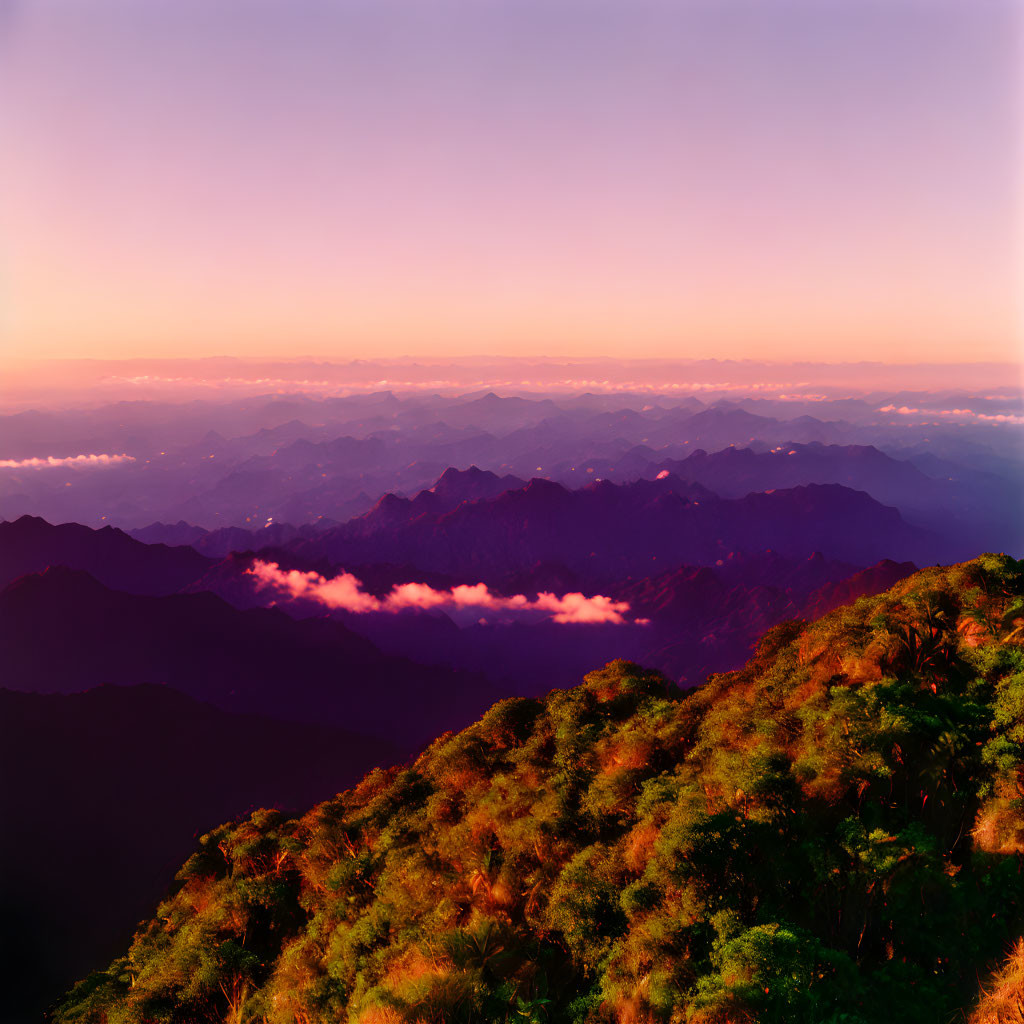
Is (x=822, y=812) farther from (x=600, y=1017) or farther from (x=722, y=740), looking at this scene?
(x=600, y=1017)

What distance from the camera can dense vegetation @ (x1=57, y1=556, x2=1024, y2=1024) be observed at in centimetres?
1620

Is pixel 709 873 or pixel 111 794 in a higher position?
pixel 709 873

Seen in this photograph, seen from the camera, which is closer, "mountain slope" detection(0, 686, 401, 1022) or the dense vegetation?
the dense vegetation

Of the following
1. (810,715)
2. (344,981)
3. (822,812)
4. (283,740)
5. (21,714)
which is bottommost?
(283,740)

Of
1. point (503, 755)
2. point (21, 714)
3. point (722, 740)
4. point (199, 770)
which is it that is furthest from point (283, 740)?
point (722, 740)

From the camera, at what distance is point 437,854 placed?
2805 centimetres

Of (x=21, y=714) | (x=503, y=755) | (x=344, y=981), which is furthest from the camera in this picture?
(x=21, y=714)

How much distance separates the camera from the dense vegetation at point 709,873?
53.2 feet

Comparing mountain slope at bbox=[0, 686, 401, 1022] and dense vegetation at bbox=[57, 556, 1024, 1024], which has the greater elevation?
dense vegetation at bbox=[57, 556, 1024, 1024]

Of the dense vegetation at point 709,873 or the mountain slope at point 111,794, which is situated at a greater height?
the dense vegetation at point 709,873

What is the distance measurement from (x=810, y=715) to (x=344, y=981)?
2059 centimetres

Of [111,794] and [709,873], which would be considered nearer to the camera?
[709,873]

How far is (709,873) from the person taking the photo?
1833 centimetres

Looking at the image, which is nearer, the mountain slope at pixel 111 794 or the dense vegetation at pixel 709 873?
the dense vegetation at pixel 709 873
